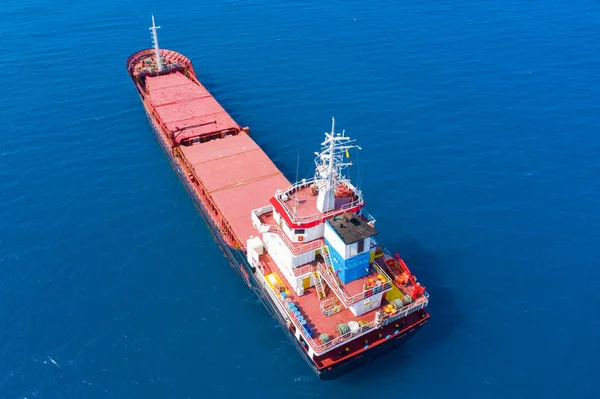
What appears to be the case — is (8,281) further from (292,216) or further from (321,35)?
(321,35)

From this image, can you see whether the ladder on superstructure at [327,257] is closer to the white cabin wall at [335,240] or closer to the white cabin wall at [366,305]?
the white cabin wall at [335,240]

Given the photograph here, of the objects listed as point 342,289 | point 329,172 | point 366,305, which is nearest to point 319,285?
point 342,289

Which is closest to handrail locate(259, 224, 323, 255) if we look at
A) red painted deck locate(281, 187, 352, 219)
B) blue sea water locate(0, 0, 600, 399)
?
red painted deck locate(281, 187, 352, 219)

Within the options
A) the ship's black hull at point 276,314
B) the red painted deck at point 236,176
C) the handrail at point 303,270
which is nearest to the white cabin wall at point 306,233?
the handrail at point 303,270

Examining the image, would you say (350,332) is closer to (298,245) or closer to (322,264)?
(322,264)

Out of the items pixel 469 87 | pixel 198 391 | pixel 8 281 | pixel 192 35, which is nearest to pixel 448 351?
pixel 198 391
